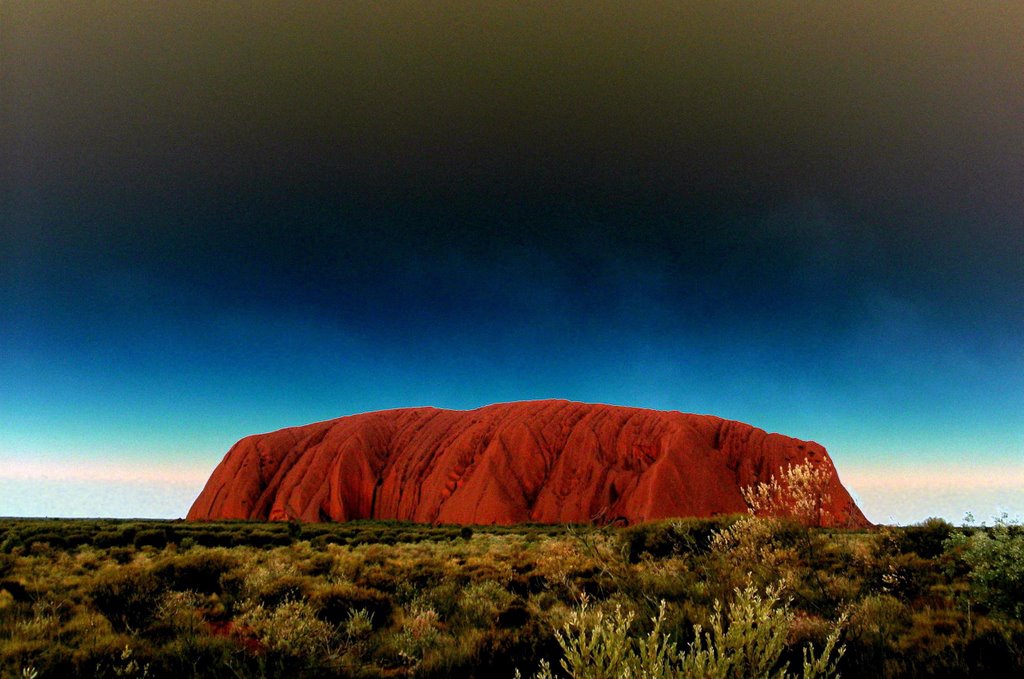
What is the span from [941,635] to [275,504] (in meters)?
63.1

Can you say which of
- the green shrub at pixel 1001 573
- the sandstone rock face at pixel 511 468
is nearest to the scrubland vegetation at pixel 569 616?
the green shrub at pixel 1001 573

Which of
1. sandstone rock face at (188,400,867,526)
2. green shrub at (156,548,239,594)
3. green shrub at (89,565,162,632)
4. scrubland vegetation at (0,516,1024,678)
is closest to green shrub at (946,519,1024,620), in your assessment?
scrubland vegetation at (0,516,1024,678)

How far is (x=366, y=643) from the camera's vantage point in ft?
21.8

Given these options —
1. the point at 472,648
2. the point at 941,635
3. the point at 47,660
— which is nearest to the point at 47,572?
the point at 47,660

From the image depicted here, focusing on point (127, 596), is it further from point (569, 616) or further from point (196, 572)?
point (569, 616)

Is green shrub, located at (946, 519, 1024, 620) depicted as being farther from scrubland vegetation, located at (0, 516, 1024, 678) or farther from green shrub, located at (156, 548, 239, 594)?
green shrub, located at (156, 548, 239, 594)

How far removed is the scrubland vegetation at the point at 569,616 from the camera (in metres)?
4.36

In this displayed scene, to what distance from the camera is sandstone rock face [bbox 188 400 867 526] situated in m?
50.0

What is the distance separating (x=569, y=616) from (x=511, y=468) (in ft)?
160

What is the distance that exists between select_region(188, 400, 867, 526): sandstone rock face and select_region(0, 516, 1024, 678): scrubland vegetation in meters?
39.2

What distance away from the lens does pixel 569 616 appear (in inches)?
267

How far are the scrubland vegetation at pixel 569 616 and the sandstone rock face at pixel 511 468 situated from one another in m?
39.2

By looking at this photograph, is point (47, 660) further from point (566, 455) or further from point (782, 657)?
point (566, 455)

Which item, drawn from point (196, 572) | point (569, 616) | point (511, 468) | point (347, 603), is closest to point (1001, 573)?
point (569, 616)
